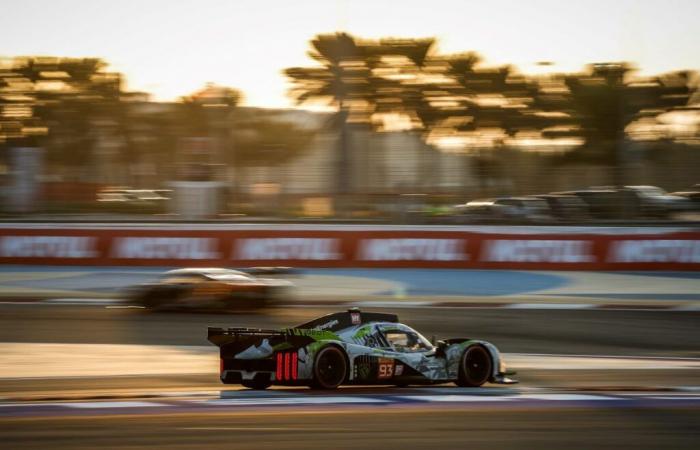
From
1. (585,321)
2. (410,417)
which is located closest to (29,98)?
(585,321)

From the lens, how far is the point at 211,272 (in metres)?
16.8

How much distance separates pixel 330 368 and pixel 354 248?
44.4ft

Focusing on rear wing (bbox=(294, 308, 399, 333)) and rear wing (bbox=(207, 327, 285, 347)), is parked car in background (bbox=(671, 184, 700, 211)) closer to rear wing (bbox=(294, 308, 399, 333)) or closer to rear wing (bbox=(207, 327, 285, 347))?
rear wing (bbox=(294, 308, 399, 333))

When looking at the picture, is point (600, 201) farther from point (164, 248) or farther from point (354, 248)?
point (164, 248)

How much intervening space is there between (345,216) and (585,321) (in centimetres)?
840

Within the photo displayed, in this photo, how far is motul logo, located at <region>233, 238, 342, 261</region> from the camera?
22.6 meters

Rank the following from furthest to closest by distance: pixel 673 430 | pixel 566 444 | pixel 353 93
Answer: pixel 353 93, pixel 673 430, pixel 566 444

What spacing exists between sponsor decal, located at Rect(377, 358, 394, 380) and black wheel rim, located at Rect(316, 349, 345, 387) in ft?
1.29

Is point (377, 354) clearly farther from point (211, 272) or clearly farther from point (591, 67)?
point (591, 67)

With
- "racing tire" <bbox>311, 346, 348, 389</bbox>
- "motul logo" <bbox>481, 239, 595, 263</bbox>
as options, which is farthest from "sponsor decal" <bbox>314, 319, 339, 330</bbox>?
"motul logo" <bbox>481, 239, 595, 263</bbox>

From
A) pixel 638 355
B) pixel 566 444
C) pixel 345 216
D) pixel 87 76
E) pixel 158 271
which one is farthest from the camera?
pixel 87 76

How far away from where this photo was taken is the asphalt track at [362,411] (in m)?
7.20

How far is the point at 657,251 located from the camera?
2270cm

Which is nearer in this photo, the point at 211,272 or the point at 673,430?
the point at 673,430
